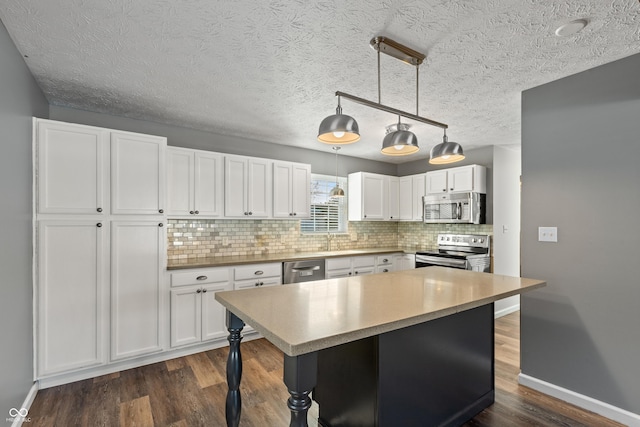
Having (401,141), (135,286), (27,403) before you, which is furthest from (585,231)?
(27,403)

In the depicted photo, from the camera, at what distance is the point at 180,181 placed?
3.38m

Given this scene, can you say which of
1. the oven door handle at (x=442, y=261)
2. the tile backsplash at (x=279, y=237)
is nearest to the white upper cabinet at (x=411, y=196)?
the tile backsplash at (x=279, y=237)

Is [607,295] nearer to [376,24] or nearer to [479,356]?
[479,356]

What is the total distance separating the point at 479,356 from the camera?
2.23 meters

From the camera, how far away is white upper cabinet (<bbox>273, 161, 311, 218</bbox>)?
4.03 metres

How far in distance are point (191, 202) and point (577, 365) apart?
12.5 ft

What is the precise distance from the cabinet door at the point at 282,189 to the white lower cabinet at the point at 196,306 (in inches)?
42.5

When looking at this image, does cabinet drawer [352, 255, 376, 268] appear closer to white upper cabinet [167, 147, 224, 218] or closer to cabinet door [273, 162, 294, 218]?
cabinet door [273, 162, 294, 218]

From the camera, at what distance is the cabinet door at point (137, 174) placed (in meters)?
2.78

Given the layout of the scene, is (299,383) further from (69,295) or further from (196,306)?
(69,295)

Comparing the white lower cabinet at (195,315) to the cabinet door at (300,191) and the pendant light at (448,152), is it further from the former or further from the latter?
the pendant light at (448,152)

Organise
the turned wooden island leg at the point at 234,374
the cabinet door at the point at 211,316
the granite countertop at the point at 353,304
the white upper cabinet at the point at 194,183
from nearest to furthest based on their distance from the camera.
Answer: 1. the granite countertop at the point at 353,304
2. the turned wooden island leg at the point at 234,374
3. the cabinet door at the point at 211,316
4. the white upper cabinet at the point at 194,183

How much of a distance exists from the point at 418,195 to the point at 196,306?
3752 mm

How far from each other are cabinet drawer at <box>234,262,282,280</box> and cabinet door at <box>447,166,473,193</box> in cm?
285
